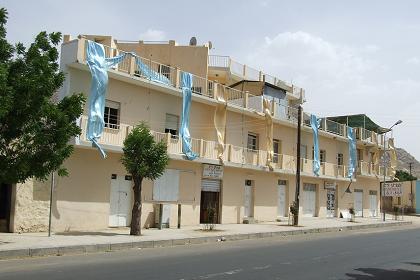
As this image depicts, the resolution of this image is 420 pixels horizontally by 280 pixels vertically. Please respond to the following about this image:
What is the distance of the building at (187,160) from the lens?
21.1 m

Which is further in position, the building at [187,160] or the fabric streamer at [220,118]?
the fabric streamer at [220,118]

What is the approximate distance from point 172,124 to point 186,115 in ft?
2.97

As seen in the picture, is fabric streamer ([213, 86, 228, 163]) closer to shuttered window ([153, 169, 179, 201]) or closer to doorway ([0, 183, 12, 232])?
shuttered window ([153, 169, 179, 201])

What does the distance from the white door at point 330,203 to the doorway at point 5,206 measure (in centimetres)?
2756

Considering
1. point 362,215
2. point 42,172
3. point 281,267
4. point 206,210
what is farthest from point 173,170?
point 362,215

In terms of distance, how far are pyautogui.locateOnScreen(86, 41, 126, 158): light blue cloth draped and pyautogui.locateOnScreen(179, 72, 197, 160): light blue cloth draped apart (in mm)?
5058

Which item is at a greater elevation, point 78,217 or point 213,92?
point 213,92

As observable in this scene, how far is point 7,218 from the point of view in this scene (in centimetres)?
1927

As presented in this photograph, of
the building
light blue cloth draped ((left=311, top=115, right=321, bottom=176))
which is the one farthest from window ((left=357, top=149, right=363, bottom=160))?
light blue cloth draped ((left=311, top=115, right=321, bottom=176))

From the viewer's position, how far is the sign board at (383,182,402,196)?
3894cm

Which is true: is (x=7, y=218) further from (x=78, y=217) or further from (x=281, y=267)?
(x=281, y=267)

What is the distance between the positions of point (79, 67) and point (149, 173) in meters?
5.59

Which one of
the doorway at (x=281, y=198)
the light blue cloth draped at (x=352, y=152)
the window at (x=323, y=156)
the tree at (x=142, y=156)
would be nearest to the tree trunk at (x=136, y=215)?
the tree at (x=142, y=156)

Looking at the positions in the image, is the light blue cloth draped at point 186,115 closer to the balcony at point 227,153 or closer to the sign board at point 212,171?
the balcony at point 227,153
